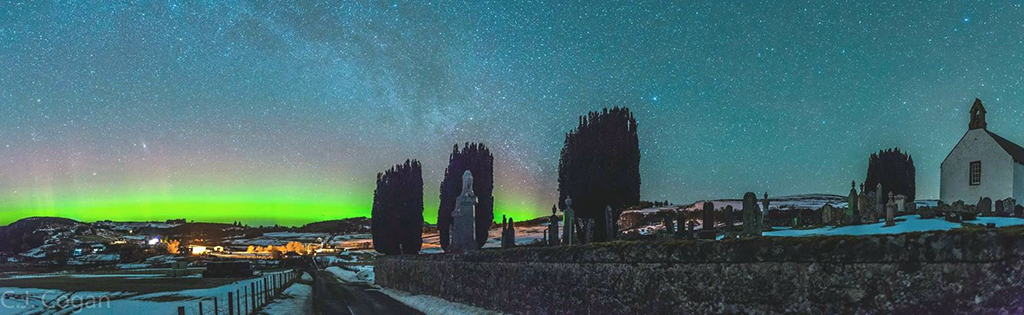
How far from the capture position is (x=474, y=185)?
52438 mm

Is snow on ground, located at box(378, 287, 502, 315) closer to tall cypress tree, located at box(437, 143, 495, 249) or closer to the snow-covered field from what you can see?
the snow-covered field

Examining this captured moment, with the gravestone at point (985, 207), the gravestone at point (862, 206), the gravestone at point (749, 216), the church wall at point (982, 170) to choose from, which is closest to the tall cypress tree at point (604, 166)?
the gravestone at point (862, 206)

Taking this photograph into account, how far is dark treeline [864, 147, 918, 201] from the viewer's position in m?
60.3

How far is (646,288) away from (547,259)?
424cm

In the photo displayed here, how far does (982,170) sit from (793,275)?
4489cm

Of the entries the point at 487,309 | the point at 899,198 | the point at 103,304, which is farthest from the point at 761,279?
the point at 899,198

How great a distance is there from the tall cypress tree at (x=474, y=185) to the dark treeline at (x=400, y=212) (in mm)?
5517

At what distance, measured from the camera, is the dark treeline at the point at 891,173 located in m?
60.3

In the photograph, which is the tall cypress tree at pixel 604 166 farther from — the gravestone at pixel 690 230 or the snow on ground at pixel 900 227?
the gravestone at pixel 690 230

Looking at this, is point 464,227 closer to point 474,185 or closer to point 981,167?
point 474,185

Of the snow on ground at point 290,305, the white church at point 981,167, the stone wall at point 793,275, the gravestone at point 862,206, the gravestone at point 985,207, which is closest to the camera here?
Answer: the stone wall at point 793,275

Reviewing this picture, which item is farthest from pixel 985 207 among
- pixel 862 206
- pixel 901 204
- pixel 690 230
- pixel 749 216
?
pixel 749 216

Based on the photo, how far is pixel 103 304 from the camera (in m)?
23.5

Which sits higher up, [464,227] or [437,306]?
[464,227]
